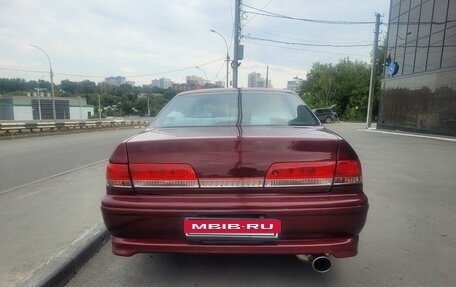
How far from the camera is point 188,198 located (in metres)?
2.54

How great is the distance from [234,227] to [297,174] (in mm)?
550

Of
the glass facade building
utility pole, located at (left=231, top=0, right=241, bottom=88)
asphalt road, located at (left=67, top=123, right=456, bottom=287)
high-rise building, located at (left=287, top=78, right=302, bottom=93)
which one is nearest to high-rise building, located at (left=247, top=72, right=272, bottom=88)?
high-rise building, located at (left=287, top=78, right=302, bottom=93)

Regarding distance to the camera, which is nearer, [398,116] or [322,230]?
[322,230]

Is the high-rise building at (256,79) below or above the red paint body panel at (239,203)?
above

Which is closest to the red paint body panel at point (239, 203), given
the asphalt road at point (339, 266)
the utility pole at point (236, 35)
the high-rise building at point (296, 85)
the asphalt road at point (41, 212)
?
the asphalt road at point (339, 266)

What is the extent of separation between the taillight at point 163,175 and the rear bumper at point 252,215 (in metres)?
0.09

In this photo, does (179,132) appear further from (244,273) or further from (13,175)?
(13,175)

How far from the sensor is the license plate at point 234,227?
97.0 inches

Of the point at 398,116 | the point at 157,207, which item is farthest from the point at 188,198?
the point at 398,116

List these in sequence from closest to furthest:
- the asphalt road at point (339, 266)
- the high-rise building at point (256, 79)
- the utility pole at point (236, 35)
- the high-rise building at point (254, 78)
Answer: the asphalt road at point (339, 266)
the utility pole at point (236, 35)
the high-rise building at point (254, 78)
the high-rise building at point (256, 79)

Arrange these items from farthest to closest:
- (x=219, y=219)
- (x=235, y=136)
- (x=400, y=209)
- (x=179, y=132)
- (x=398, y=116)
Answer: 1. (x=398, y=116)
2. (x=400, y=209)
3. (x=179, y=132)
4. (x=235, y=136)
5. (x=219, y=219)

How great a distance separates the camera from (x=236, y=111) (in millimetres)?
3531

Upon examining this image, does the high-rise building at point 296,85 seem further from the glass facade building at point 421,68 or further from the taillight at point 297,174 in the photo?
the taillight at point 297,174

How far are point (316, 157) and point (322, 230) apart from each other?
1.59ft
